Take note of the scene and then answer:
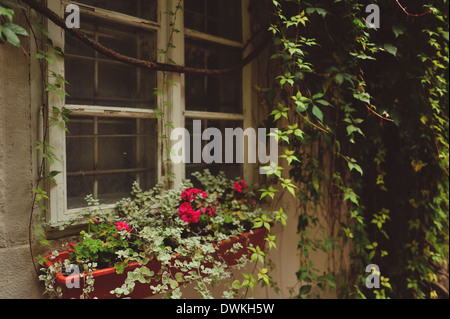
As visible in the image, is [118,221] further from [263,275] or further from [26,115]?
[263,275]

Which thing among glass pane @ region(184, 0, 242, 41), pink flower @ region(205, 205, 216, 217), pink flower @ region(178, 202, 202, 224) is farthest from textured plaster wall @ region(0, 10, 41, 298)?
glass pane @ region(184, 0, 242, 41)

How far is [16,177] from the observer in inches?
50.7

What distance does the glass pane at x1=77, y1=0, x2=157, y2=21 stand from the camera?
61.7 inches

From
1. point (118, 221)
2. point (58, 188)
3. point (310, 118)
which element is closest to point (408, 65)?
point (310, 118)

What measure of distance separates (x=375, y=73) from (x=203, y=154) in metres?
1.41

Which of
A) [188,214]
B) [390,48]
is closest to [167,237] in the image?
[188,214]

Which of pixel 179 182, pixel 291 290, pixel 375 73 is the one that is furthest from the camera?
pixel 375 73

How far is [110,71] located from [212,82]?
2.26ft

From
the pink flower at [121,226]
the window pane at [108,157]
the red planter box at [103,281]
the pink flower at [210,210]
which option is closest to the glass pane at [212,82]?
the window pane at [108,157]

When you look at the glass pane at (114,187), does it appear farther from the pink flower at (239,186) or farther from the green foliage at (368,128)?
the green foliage at (368,128)

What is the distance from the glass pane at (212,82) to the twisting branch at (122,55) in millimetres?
141

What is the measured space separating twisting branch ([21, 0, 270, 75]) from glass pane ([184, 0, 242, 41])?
255 mm

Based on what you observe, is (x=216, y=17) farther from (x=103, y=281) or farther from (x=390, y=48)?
(x=103, y=281)

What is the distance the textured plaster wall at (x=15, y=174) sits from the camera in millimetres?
1256
